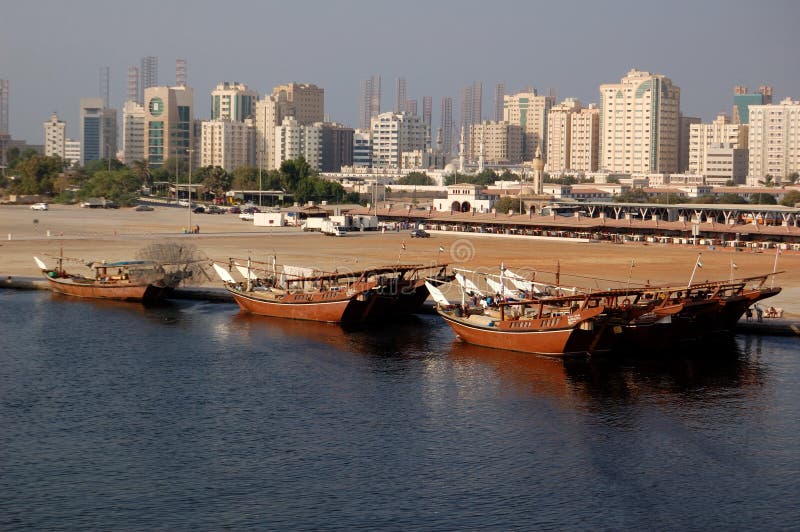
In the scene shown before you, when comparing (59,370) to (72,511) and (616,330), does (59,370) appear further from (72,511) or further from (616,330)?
(616,330)

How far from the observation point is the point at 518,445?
28.6 meters

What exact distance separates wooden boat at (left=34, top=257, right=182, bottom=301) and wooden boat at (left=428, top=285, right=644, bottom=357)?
16903 mm

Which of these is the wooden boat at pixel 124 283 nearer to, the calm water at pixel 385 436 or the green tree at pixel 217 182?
the calm water at pixel 385 436

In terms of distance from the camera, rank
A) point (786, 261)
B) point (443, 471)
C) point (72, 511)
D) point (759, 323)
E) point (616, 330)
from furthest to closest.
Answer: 1. point (786, 261)
2. point (759, 323)
3. point (616, 330)
4. point (443, 471)
5. point (72, 511)

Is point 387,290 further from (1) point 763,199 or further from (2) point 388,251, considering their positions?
(1) point 763,199

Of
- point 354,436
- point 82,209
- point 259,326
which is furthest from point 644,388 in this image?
point 82,209

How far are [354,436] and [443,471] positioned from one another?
3.55 m

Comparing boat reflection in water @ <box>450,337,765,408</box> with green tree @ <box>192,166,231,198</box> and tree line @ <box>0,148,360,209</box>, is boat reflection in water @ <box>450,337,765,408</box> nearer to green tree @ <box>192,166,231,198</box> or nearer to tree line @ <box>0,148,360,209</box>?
tree line @ <box>0,148,360,209</box>

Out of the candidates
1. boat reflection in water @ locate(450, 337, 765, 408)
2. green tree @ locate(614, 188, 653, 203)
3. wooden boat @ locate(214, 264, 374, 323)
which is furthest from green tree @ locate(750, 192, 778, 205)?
boat reflection in water @ locate(450, 337, 765, 408)

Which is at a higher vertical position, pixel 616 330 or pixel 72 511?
pixel 616 330

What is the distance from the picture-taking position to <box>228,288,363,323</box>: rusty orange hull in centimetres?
4712

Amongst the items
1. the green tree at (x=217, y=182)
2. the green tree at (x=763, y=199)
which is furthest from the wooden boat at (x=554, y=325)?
the green tree at (x=217, y=182)

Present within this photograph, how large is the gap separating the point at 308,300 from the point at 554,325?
1247cm

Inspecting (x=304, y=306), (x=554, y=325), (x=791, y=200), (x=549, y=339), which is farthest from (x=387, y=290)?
(x=791, y=200)
